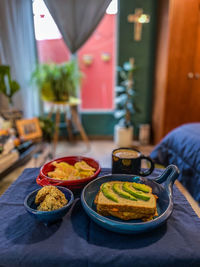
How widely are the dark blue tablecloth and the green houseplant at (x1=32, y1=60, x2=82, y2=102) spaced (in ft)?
6.44

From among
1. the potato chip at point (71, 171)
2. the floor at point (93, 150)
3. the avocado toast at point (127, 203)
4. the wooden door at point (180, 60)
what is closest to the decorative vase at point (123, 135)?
the floor at point (93, 150)

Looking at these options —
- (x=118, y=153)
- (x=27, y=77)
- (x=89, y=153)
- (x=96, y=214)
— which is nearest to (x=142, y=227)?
(x=96, y=214)

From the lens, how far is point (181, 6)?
235cm

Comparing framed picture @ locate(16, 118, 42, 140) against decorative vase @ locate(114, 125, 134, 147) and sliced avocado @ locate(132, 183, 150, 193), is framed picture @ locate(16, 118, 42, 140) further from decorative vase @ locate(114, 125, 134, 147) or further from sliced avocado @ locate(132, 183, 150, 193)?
sliced avocado @ locate(132, 183, 150, 193)

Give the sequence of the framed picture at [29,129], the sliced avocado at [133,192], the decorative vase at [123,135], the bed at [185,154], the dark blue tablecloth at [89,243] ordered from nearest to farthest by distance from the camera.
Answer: the dark blue tablecloth at [89,243] → the sliced avocado at [133,192] → the bed at [185,154] → the framed picture at [29,129] → the decorative vase at [123,135]

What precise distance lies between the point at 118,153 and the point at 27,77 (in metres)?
2.29

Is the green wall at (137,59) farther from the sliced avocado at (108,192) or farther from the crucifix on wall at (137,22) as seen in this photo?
the sliced avocado at (108,192)

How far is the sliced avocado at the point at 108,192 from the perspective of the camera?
0.59 metres

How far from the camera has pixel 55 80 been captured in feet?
7.79

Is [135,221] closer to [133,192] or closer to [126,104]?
[133,192]

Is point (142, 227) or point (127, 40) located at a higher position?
point (127, 40)

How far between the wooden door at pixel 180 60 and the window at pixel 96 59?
0.96m

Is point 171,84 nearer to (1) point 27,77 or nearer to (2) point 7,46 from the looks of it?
(1) point 27,77

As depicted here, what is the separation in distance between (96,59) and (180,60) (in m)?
1.39
